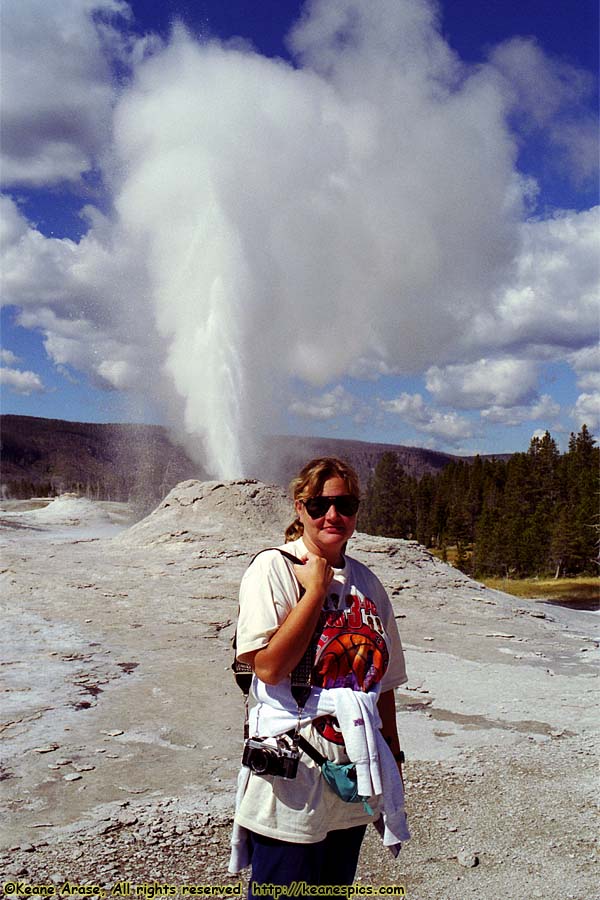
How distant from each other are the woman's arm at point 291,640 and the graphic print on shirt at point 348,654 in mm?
99

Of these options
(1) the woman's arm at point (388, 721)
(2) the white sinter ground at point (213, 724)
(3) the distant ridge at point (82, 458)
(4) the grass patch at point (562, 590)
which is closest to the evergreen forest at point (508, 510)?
(4) the grass patch at point (562, 590)

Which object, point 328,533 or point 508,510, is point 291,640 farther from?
point 508,510

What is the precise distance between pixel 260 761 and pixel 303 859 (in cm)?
33

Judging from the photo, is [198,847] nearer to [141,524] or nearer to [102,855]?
[102,855]

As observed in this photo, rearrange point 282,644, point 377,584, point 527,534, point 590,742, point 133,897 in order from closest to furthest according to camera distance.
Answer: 1. point 282,644
2. point 377,584
3. point 133,897
4. point 590,742
5. point 527,534

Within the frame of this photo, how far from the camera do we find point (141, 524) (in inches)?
666

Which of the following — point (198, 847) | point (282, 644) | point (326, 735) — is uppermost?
point (282, 644)

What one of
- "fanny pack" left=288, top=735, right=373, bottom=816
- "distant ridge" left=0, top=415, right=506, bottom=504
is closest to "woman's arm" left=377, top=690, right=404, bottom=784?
"fanny pack" left=288, top=735, right=373, bottom=816

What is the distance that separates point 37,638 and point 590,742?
7063 mm

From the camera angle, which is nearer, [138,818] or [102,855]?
[102,855]

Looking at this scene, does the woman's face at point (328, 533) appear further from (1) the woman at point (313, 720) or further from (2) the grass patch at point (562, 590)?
(2) the grass patch at point (562, 590)

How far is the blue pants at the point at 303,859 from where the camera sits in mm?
2215

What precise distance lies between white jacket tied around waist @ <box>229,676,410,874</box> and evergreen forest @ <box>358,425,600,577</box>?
2576cm

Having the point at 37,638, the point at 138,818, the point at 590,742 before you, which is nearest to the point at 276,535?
the point at 37,638
